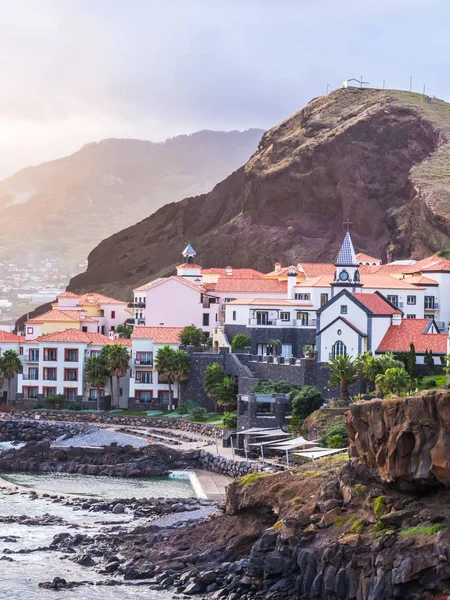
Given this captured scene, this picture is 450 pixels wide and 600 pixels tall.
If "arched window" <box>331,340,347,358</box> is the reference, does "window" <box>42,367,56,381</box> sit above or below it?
below

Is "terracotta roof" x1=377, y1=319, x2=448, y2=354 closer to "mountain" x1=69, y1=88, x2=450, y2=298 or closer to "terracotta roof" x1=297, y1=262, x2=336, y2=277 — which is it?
"terracotta roof" x1=297, y1=262, x2=336, y2=277

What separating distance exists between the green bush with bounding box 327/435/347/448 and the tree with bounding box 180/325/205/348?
A: 3760 centimetres

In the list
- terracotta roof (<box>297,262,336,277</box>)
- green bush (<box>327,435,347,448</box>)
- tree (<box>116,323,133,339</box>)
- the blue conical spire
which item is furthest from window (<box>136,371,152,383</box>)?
green bush (<box>327,435,347,448</box>)

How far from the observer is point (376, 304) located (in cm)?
9138

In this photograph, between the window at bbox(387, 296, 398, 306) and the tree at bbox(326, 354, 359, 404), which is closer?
the tree at bbox(326, 354, 359, 404)

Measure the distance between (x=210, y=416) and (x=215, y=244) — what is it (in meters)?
66.1

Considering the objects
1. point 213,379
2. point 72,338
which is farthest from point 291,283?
point 72,338

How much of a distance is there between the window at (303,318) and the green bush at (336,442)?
32959 mm

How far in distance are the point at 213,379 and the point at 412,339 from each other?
18.0m

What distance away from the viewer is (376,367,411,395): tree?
7488 cm

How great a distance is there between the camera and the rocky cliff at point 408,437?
42.8 m

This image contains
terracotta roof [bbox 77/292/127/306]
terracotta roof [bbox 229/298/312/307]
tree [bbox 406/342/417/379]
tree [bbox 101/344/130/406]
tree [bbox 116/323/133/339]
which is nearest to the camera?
tree [bbox 406/342/417/379]

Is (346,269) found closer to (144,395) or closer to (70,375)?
(144,395)

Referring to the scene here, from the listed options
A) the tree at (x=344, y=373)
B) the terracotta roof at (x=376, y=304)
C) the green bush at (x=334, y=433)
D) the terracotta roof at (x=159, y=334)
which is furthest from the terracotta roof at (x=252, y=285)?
the green bush at (x=334, y=433)
